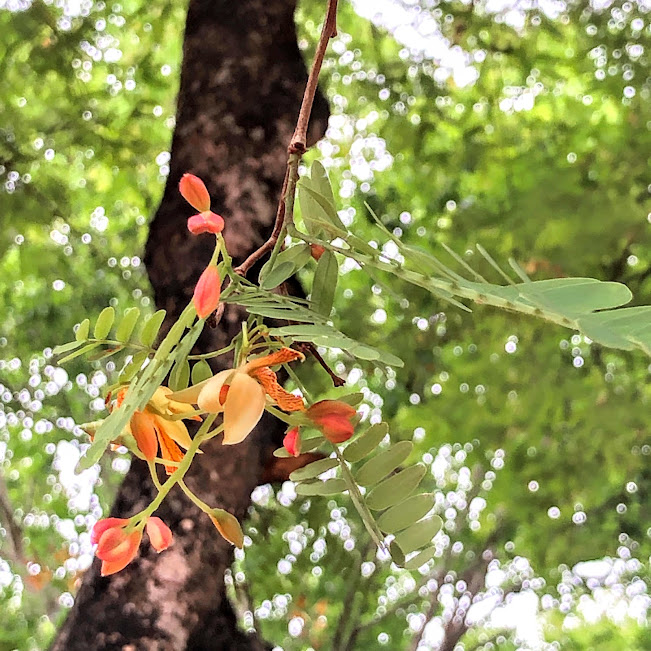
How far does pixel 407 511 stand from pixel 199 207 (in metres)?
0.21

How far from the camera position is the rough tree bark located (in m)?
0.83

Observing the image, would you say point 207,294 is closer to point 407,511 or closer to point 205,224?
point 205,224

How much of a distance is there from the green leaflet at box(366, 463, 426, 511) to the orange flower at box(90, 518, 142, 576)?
0.14 metres

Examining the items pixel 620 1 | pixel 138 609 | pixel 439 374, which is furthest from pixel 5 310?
pixel 620 1

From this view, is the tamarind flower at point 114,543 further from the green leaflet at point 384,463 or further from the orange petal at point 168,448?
the green leaflet at point 384,463

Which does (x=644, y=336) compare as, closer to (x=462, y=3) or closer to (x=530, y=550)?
(x=462, y=3)

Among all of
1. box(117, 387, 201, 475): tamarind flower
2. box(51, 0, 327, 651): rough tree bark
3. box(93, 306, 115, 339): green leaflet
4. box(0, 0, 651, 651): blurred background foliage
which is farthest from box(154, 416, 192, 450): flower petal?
box(0, 0, 651, 651): blurred background foliage

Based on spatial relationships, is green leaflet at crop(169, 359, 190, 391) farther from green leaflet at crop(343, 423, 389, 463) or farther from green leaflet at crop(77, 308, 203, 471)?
green leaflet at crop(343, 423, 389, 463)

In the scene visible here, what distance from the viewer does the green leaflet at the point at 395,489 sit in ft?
1.32

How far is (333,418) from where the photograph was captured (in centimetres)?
34

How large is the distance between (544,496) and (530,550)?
721 mm

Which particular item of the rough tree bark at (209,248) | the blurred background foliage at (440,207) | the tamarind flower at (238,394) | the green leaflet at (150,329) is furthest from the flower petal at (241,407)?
the blurred background foliage at (440,207)

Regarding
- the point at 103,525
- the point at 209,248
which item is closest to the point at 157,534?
the point at 103,525

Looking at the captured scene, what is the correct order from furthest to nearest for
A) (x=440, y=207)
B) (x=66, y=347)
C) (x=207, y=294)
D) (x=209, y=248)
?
(x=440, y=207) → (x=209, y=248) → (x=66, y=347) → (x=207, y=294)
